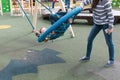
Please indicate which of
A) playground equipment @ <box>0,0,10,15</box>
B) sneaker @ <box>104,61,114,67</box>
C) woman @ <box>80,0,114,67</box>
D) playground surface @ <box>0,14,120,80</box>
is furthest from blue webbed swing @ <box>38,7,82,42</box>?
playground equipment @ <box>0,0,10,15</box>

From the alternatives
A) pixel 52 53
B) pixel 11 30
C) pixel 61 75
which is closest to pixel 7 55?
pixel 52 53

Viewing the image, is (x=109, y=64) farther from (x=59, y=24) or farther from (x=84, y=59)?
(x=59, y=24)

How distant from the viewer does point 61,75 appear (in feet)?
9.67

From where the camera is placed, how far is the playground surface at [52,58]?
2.95 metres

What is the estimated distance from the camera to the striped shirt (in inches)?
114

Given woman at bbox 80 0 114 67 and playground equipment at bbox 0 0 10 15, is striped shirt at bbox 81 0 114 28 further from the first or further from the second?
playground equipment at bbox 0 0 10 15

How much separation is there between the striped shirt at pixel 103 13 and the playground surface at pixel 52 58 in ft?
2.27

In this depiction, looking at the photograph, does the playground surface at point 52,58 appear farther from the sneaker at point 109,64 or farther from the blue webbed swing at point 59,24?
the blue webbed swing at point 59,24

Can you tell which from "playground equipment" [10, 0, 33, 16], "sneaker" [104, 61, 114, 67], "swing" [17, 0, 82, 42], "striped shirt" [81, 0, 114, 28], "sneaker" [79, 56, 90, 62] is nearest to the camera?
"swing" [17, 0, 82, 42]

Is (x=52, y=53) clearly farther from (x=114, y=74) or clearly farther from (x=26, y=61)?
(x=114, y=74)

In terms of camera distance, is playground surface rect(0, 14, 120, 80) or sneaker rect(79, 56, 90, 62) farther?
sneaker rect(79, 56, 90, 62)

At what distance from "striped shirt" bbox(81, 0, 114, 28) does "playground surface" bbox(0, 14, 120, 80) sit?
0.69 meters

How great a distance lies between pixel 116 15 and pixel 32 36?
99.6 inches

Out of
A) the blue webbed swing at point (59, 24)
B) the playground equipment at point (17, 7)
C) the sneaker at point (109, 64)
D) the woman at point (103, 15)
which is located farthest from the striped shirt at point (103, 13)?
the playground equipment at point (17, 7)
